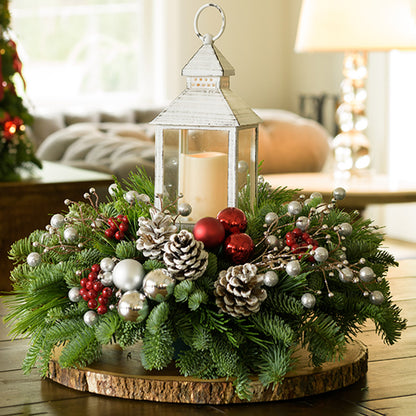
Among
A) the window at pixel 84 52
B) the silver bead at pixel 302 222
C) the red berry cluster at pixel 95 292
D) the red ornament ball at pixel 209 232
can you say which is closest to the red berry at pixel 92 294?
the red berry cluster at pixel 95 292

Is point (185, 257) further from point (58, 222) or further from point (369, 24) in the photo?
point (369, 24)

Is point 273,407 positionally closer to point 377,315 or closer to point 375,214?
point 377,315

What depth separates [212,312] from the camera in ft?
2.48

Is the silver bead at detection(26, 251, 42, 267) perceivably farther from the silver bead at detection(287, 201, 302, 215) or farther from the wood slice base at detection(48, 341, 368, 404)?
the silver bead at detection(287, 201, 302, 215)

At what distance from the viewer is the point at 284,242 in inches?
33.0

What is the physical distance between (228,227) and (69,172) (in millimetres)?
1742

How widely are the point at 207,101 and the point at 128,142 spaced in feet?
7.48

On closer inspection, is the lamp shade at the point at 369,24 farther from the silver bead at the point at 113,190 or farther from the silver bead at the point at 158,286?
the silver bead at the point at 158,286

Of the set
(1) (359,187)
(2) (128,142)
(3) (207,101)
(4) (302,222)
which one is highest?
(3) (207,101)

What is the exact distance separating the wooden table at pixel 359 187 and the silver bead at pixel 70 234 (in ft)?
5.23

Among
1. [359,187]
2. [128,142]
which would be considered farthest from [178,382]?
[128,142]

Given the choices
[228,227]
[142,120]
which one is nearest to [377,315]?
[228,227]

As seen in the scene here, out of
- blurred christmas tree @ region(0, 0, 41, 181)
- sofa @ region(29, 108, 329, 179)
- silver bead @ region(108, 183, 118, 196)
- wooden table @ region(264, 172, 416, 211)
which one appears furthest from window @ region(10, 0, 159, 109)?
silver bead @ region(108, 183, 118, 196)

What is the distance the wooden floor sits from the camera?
75 cm
